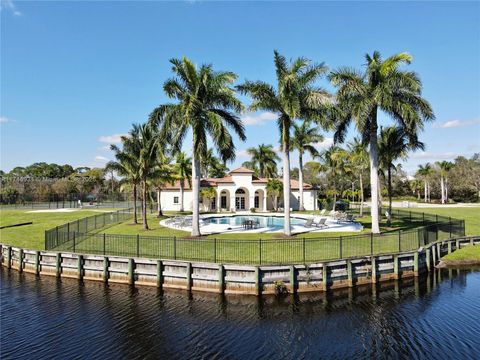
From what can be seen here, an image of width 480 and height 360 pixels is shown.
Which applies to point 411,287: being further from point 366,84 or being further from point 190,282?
point 366,84

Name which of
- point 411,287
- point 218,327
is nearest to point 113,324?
point 218,327

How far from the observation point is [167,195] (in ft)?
175

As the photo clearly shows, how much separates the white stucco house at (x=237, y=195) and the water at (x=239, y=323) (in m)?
35.6

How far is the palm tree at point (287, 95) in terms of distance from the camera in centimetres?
2289

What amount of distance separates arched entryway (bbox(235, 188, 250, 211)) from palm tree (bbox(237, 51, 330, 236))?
28828 mm

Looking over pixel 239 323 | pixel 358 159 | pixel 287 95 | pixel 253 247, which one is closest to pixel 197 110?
pixel 287 95

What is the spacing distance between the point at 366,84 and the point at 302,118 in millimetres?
5229

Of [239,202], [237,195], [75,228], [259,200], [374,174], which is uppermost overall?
[374,174]

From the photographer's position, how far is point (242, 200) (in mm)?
52969

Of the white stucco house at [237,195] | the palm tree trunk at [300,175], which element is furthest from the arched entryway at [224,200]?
the palm tree trunk at [300,175]

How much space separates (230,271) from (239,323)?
10.6ft

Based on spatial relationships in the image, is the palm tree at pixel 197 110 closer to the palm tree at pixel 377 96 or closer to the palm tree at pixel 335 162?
the palm tree at pixel 377 96

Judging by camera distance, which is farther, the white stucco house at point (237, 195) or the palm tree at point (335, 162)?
the white stucco house at point (237, 195)

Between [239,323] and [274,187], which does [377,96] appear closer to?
[239,323]
